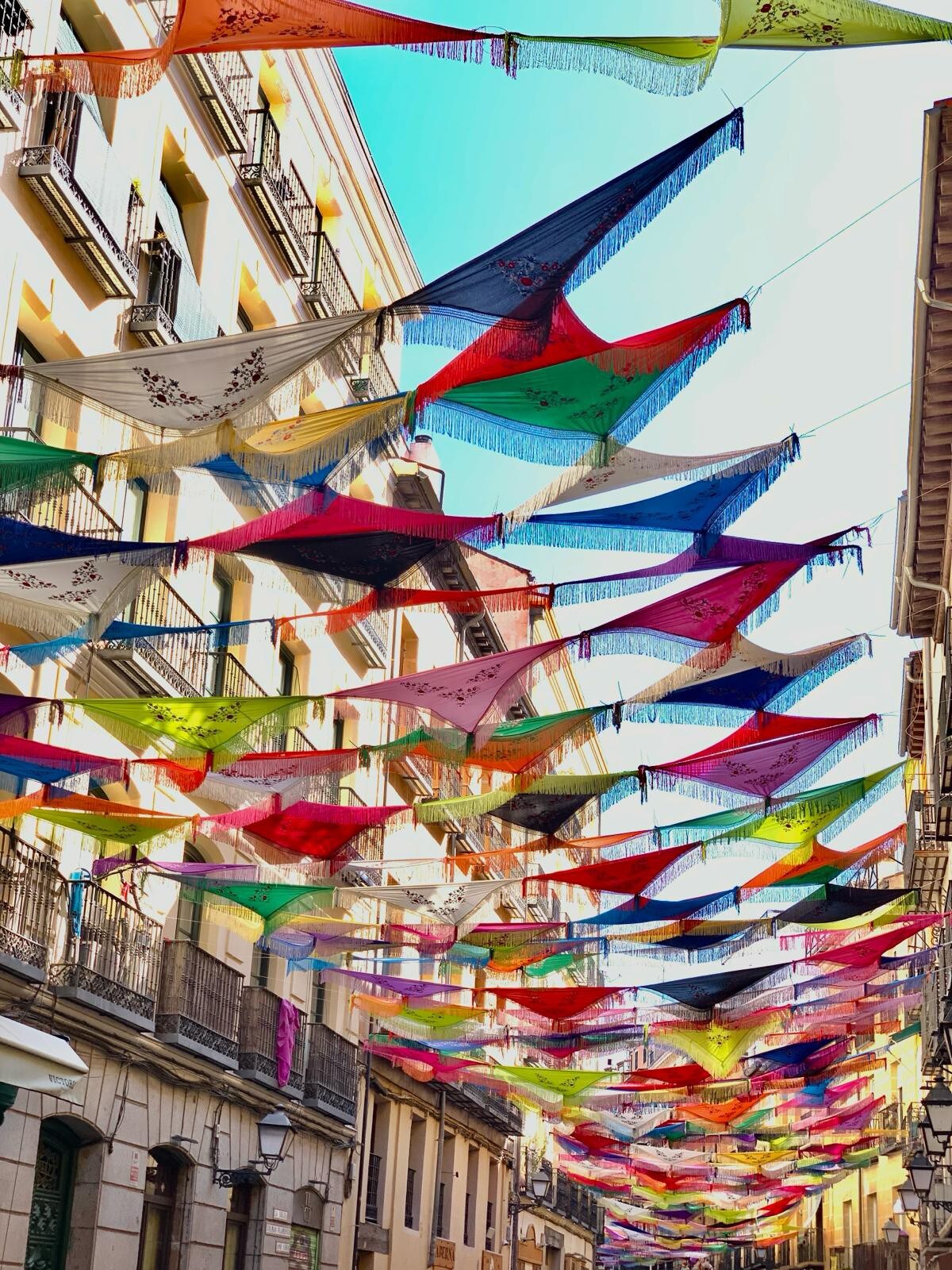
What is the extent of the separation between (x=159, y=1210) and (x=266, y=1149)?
1.55m

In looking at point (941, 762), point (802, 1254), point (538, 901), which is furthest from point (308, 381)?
point (802, 1254)

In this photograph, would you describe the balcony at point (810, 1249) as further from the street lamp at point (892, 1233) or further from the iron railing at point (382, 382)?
the iron railing at point (382, 382)

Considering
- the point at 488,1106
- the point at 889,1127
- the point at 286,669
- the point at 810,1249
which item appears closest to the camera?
the point at 286,669

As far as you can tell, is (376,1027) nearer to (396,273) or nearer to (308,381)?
(396,273)

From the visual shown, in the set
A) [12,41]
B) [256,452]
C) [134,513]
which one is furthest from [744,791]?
[12,41]

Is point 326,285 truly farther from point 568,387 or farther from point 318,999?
point 568,387

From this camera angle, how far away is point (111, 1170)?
13453 millimetres

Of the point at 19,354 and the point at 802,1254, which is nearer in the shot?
the point at 19,354

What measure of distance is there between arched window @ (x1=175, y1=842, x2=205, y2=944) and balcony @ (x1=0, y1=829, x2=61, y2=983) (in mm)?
3155

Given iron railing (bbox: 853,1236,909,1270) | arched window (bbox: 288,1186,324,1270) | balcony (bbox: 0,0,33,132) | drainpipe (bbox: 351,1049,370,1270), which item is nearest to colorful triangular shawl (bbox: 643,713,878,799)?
balcony (bbox: 0,0,33,132)

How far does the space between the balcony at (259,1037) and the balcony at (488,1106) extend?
854cm

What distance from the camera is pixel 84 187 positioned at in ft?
41.4

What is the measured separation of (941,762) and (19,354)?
8928 mm

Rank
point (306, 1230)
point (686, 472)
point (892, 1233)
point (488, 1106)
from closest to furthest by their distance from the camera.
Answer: point (686, 472)
point (306, 1230)
point (892, 1233)
point (488, 1106)
